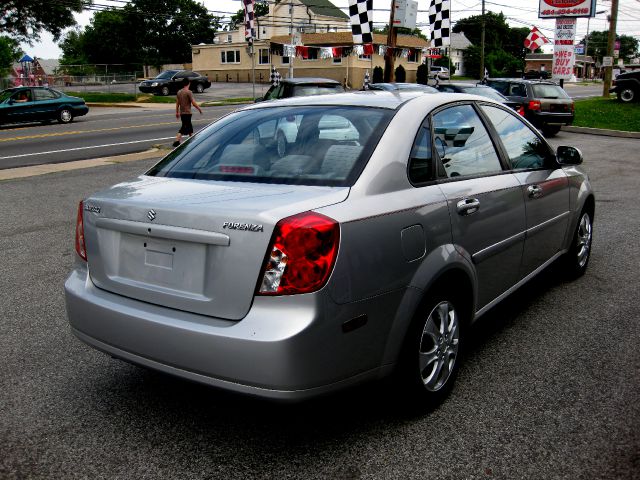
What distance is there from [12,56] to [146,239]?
105 meters

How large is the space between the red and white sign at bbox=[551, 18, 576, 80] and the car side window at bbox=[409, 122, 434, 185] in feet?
80.3

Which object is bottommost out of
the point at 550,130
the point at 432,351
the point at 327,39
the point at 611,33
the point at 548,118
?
the point at 550,130

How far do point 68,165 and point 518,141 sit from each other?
11007 mm

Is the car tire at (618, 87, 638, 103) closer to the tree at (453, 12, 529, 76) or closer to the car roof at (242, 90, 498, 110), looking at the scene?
the car roof at (242, 90, 498, 110)

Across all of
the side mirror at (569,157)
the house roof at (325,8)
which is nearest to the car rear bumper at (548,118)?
the side mirror at (569,157)

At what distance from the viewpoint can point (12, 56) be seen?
94.2 meters

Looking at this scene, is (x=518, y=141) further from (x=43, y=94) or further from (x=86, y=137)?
(x=43, y=94)

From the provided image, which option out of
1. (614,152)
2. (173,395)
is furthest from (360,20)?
(173,395)

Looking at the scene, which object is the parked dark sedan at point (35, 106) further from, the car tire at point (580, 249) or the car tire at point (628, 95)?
the car tire at point (628, 95)

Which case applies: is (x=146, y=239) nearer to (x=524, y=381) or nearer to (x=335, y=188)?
(x=335, y=188)

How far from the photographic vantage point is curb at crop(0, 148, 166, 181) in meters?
Answer: 12.1

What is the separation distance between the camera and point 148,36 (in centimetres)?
8831

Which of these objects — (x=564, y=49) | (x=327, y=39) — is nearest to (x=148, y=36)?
(x=327, y=39)

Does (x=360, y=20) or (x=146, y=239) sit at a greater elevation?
(x=360, y=20)
